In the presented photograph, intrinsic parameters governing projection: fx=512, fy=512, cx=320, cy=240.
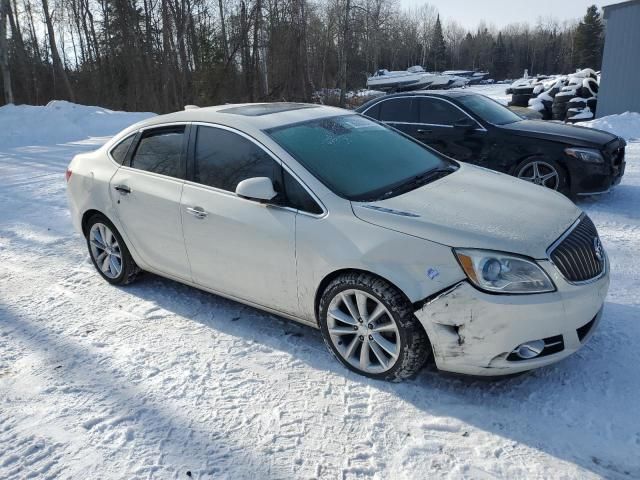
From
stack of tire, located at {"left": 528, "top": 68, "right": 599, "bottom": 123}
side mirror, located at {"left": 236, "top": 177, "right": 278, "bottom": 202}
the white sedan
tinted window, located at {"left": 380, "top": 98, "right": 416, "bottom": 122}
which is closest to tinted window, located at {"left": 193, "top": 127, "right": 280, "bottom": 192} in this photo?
the white sedan

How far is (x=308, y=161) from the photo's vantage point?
11.3 feet

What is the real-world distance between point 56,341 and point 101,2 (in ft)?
118

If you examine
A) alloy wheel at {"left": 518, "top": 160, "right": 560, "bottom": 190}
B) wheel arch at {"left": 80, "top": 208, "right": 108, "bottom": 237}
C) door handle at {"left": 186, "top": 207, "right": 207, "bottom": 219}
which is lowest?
alloy wheel at {"left": 518, "top": 160, "right": 560, "bottom": 190}

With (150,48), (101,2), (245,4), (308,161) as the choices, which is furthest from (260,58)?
(308,161)

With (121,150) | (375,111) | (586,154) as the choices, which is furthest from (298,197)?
(375,111)

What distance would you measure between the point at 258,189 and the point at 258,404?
1332 millimetres

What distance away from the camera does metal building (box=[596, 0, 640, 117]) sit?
14.7m

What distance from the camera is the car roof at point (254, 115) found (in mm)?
3815

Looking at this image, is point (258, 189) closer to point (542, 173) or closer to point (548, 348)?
point (548, 348)

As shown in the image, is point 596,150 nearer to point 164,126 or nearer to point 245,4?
point 164,126

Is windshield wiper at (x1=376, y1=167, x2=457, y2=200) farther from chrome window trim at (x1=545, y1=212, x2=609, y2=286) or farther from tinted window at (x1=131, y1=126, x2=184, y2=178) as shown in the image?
tinted window at (x1=131, y1=126, x2=184, y2=178)

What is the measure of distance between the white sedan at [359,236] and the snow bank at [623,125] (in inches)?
406

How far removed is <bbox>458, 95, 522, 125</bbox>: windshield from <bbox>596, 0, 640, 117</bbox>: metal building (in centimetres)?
978

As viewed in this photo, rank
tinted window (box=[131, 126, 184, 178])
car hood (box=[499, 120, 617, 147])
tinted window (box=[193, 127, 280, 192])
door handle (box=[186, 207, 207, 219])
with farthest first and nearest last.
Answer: car hood (box=[499, 120, 617, 147])
tinted window (box=[131, 126, 184, 178])
door handle (box=[186, 207, 207, 219])
tinted window (box=[193, 127, 280, 192])
